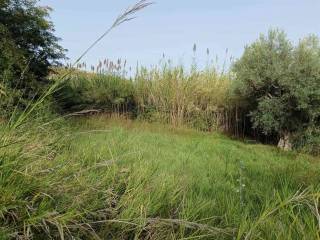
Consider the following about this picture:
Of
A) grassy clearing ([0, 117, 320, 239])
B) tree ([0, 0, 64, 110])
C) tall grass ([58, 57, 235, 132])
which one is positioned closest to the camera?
grassy clearing ([0, 117, 320, 239])

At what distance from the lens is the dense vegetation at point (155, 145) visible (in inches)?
105

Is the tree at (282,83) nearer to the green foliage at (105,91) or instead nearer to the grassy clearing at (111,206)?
the green foliage at (105,91)

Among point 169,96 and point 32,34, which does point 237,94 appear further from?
point 32,34

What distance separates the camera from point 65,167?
3084 mm

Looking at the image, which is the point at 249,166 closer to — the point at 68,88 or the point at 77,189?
the point at 77,189

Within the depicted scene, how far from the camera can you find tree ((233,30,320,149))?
39.8 feet

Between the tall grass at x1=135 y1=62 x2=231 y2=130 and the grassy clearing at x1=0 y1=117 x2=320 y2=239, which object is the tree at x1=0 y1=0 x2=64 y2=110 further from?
the grassy clearing at x1=0 y1=117 x2=320 y2=239

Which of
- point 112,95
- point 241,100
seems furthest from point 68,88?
point 241,100

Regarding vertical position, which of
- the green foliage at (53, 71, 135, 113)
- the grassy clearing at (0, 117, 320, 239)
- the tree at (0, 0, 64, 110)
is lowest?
the grassy clearing at (0, 117, 320, 239)

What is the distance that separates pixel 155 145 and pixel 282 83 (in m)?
5.01

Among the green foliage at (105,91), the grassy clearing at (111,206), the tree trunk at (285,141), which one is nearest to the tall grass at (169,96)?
the green foliage at (105,91)

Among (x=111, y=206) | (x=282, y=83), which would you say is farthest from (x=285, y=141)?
(x=111, y=206)

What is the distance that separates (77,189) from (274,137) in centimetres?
1136

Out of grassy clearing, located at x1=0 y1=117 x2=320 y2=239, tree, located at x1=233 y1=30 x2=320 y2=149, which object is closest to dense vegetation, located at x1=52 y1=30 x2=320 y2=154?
tree, located at x1=233 y1=30 x2=320 y2=149
